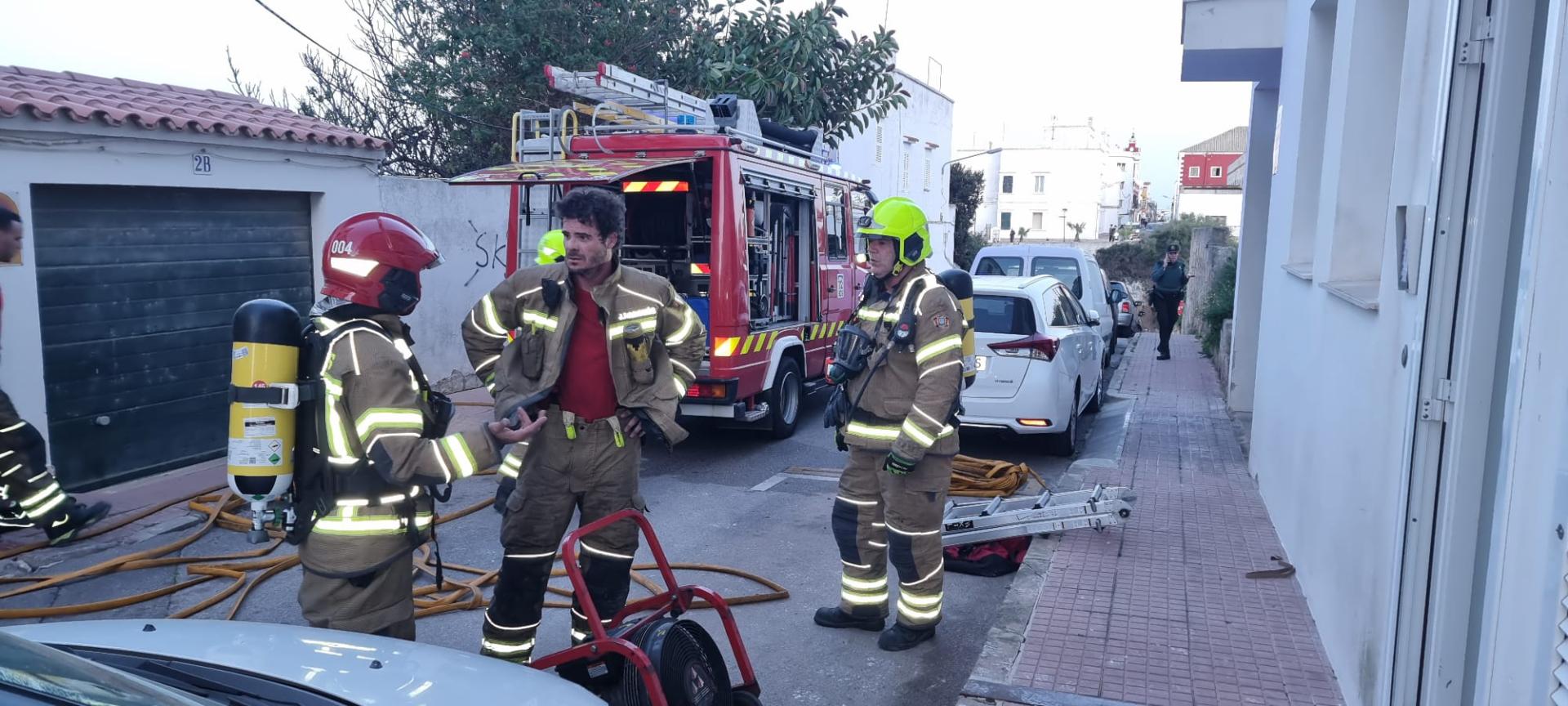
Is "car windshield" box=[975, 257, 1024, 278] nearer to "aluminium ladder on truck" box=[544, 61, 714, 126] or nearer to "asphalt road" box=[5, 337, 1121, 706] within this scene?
"aluminium ladder on truck" box=[544, 61, 714, 126]

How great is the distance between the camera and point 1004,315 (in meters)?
8.19

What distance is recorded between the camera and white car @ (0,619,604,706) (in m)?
2.17

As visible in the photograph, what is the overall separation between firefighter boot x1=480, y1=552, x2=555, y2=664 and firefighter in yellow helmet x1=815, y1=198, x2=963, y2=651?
1398 mm

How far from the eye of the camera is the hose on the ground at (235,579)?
488 centimetres

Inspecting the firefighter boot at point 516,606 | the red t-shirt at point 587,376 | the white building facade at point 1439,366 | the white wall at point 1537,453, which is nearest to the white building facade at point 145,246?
the firefighter boot at point 516,606

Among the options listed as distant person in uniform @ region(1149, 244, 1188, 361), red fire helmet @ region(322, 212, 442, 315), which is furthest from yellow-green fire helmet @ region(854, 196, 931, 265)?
distant person in uniform @ region(1149, 244, 1188, 361)

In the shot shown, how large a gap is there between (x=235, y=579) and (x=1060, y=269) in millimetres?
10786

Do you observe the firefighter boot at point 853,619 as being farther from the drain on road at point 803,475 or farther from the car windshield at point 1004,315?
the car windshield at point 1004,315

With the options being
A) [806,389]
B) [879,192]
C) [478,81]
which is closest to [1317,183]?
[806,389]

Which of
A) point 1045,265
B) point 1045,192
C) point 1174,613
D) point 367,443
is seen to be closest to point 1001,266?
point 1045,265

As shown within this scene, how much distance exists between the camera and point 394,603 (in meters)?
3.11

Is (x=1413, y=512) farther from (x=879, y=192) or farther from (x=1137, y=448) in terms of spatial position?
(x=879, y=192)

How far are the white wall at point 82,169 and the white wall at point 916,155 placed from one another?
1704 centimetres

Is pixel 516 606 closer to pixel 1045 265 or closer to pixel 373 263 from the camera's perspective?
pixel 373 263
